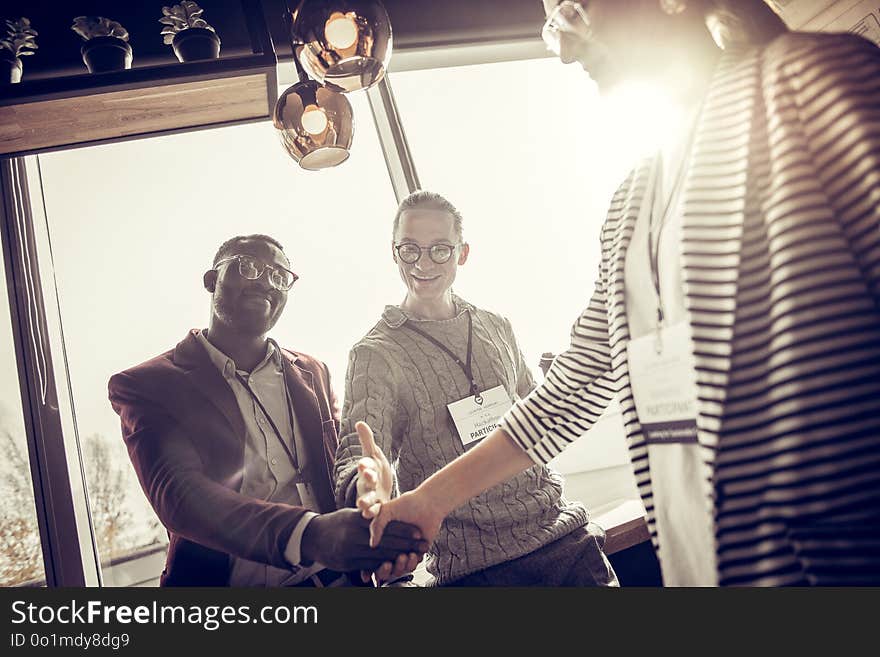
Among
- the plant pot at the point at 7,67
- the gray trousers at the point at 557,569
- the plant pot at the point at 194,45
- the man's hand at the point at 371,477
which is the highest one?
the plant pot at the point at 7,67

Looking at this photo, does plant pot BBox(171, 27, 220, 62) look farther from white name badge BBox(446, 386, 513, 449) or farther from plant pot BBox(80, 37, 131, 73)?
white name badge BBox(446, 386, 513, 449)

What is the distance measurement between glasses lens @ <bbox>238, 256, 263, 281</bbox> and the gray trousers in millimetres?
1242

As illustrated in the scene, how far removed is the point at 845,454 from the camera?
642 mm

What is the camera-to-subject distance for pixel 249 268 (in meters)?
1.92

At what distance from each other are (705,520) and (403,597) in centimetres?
65

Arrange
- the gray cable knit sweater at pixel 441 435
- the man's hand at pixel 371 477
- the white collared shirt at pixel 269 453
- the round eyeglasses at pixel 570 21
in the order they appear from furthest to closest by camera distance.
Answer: the white collared shirt at pixel 269 453, the gray cable knit sweater at pixel 441 435, the man's hand at pixel 371 477, the round eyeglasses at pixel 570 21

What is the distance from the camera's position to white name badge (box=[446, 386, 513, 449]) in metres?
1.67

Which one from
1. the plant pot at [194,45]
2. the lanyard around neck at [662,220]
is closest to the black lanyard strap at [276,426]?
the plant pot at [194,45]

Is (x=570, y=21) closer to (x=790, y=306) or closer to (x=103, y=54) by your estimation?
(x=790, y=306)

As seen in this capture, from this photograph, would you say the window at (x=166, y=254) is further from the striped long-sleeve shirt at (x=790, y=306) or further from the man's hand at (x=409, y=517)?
the striped long-sleeve shirt at (x=790, y=306)

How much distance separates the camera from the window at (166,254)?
221cm

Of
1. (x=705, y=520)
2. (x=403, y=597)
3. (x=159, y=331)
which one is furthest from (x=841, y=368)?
(x=159, y=331)

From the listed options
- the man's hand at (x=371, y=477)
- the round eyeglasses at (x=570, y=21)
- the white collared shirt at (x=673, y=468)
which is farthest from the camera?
the man's hand at (x=371, y=477)

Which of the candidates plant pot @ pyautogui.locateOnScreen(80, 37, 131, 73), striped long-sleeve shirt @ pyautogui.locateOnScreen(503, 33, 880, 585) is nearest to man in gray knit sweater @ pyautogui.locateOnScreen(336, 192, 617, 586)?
striped long-sleeve shirt @ pyautogui.locateOnScreen(503, 33, 880, 585)
